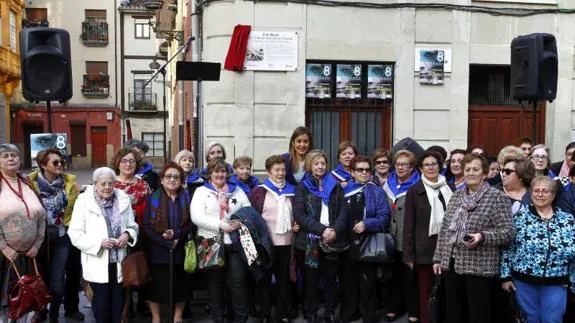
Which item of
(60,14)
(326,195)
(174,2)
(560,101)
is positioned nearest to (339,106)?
(560,101)

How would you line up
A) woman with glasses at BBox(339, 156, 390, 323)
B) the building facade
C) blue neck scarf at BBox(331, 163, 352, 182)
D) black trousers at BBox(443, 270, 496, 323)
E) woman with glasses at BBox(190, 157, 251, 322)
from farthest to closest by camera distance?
the building facade → blue neck scarf at BBox(331, 163, 352, 182) → woman with glasses at BBox(339, 156, 390, 323) → woman with glasses at BBox(190, 157, 251, 322) → black trousers at BBox(443, 270, 496, 323)

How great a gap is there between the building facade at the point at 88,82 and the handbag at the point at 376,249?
114 feet

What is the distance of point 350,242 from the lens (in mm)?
6035

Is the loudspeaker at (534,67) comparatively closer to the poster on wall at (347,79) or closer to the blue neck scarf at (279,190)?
the poster on wall at (347,79)

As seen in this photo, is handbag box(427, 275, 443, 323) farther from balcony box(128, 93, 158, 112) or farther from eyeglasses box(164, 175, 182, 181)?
balcony box(128, 93, 158, 112)

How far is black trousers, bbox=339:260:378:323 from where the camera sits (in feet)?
20.2

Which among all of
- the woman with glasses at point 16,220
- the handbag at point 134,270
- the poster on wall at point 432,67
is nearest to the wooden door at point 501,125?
the poster on wall at point 432,67

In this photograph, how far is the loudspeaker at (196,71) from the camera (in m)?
7.88

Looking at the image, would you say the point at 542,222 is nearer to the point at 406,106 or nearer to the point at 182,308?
the point at 182,308

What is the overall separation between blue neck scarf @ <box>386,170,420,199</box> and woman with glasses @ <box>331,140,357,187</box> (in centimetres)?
47

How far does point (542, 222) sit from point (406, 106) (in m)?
6.04

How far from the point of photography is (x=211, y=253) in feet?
19.4

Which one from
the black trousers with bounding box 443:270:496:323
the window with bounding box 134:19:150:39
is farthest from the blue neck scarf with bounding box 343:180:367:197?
the window with bounding box 134:19:150:39

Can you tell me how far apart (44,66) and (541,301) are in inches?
244
